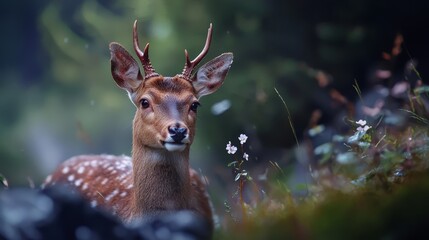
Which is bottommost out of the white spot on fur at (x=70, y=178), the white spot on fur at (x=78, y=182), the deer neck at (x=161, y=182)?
the deer neck at (x=161, y=182)

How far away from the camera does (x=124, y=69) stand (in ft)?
20.1

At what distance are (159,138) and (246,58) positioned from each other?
566 centimetres

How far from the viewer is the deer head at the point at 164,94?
5531 millimetres

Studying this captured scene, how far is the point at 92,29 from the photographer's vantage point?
1328 cm

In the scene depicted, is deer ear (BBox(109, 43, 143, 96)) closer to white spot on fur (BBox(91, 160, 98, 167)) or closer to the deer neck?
the deer neck

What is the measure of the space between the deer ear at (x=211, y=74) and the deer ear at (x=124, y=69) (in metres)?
0.40

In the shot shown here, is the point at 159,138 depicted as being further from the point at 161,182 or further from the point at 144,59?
the point at 144,59

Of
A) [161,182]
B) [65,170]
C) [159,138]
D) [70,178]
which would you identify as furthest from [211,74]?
[65,170]

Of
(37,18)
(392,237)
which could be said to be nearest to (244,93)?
(37,18)

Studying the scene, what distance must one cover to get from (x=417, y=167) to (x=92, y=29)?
996 centimetres

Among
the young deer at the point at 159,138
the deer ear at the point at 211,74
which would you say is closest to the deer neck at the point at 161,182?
the young deer at the point at 159,138

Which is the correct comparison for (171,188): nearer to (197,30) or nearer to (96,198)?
(96,198)

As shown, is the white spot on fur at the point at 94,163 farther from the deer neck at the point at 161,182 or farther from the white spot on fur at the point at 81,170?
the deer neck at the point at 161,182

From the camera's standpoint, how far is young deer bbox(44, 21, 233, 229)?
559cm
